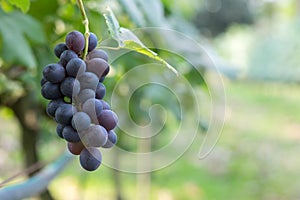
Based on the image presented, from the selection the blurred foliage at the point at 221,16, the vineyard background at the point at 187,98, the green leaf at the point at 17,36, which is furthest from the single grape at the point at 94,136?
the blurred foliage at the point at 221,16

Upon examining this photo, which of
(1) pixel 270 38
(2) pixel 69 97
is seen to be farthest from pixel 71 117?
(1) pixel 270 38

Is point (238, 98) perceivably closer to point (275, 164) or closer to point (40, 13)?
point (275, 164)

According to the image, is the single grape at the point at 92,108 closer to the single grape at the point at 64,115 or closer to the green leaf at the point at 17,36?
the single grape at the point at 64,115

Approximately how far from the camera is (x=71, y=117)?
13.0 inches

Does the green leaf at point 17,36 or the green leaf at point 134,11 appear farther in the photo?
the green leaf at point 17,36

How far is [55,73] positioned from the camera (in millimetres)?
339

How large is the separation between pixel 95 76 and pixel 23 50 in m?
0.46

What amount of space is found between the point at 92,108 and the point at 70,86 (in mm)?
21

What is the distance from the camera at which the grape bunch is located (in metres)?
0.33

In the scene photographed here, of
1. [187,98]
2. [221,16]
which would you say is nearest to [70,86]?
[187,98]

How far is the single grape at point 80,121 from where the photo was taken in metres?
0.33

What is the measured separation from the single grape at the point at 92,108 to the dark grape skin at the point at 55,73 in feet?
0.08

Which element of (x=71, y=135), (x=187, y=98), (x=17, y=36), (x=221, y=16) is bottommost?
(x=71, y=135)

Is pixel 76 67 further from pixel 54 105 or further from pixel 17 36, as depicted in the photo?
pixel 17 36
